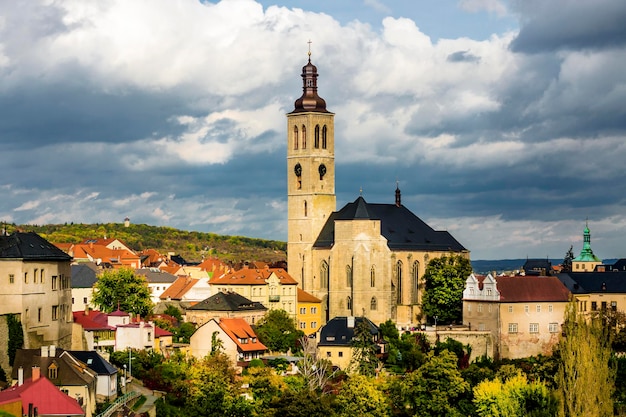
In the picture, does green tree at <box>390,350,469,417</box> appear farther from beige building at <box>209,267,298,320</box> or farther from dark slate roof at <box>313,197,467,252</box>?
dark slate roof at <box>313,197,467,252</box>

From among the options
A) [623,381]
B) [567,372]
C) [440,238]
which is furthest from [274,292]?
[567,372]

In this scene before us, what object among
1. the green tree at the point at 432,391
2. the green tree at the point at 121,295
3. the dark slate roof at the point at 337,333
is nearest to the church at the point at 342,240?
the dark slate roof at the point at 337,333

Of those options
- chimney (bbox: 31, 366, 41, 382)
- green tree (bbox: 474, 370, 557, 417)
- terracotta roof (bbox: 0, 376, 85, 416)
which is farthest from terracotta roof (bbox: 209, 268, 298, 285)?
terracotta roof (bbox: 0, 376, 85, 416)

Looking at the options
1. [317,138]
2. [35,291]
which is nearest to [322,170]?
[317,138]

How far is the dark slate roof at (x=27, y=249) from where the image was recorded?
73375 millimetres

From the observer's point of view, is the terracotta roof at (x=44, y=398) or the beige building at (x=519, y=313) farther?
the beige building at (x=519, y=313)

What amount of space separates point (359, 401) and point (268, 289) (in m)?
37.2

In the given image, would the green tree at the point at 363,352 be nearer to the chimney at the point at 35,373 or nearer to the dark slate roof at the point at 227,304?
the dark slate roof at the point at 227,304

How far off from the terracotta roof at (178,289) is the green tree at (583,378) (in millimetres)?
53775

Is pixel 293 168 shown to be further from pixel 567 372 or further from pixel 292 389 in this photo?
pixel 567 372

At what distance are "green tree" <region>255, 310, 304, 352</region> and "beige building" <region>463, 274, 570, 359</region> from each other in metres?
13.2

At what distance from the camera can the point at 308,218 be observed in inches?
4557

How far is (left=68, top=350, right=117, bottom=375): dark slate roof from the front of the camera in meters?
70.1

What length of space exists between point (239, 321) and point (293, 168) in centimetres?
2426
